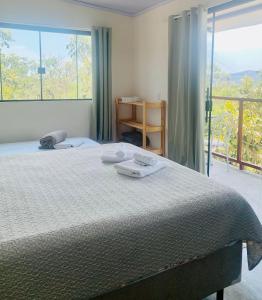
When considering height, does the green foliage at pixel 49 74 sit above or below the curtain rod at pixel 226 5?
below

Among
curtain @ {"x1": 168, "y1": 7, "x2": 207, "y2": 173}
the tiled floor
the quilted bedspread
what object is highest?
curtain @ {"x1": 168, "y1": 7, "x2": 207, "y2": 173}

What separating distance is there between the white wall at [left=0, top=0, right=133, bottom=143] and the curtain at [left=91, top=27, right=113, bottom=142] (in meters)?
0.14

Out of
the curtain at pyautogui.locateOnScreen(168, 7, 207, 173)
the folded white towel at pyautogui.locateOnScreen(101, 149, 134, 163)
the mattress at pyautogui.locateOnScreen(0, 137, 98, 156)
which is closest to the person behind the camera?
the folded white towel at pyautogui.locateOnScreen(101, 149, 134, 163)

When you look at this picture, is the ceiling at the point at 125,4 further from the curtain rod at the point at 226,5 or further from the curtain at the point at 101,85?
the curtain rod at the point at 226,5

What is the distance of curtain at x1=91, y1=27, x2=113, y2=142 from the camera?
434 cm

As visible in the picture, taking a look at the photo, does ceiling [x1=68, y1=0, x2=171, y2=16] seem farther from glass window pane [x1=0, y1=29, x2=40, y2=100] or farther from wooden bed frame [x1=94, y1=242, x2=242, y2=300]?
wooden bed frame [x1=94, y1=242, x2=242, y2=300]

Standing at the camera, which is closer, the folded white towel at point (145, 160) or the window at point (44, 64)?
the folded white towel at point (145, 160)

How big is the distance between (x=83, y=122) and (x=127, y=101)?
0.73 m

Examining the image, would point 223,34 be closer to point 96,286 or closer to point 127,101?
point 127,101

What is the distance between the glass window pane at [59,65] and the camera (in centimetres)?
419

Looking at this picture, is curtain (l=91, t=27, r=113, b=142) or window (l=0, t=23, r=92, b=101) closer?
window (l=0, t=23, r=92, b=101)

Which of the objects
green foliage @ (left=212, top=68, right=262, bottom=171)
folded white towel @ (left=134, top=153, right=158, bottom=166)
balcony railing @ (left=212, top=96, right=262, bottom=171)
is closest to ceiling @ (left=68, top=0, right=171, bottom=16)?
green foliage @ (left=212, top=68, right=262, bottom=171)

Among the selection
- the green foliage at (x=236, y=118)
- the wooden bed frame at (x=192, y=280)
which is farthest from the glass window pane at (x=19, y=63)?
the wooden bed frame at (x=192, y=280)

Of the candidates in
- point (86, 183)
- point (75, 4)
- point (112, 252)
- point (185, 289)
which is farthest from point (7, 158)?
point (75, 4)
